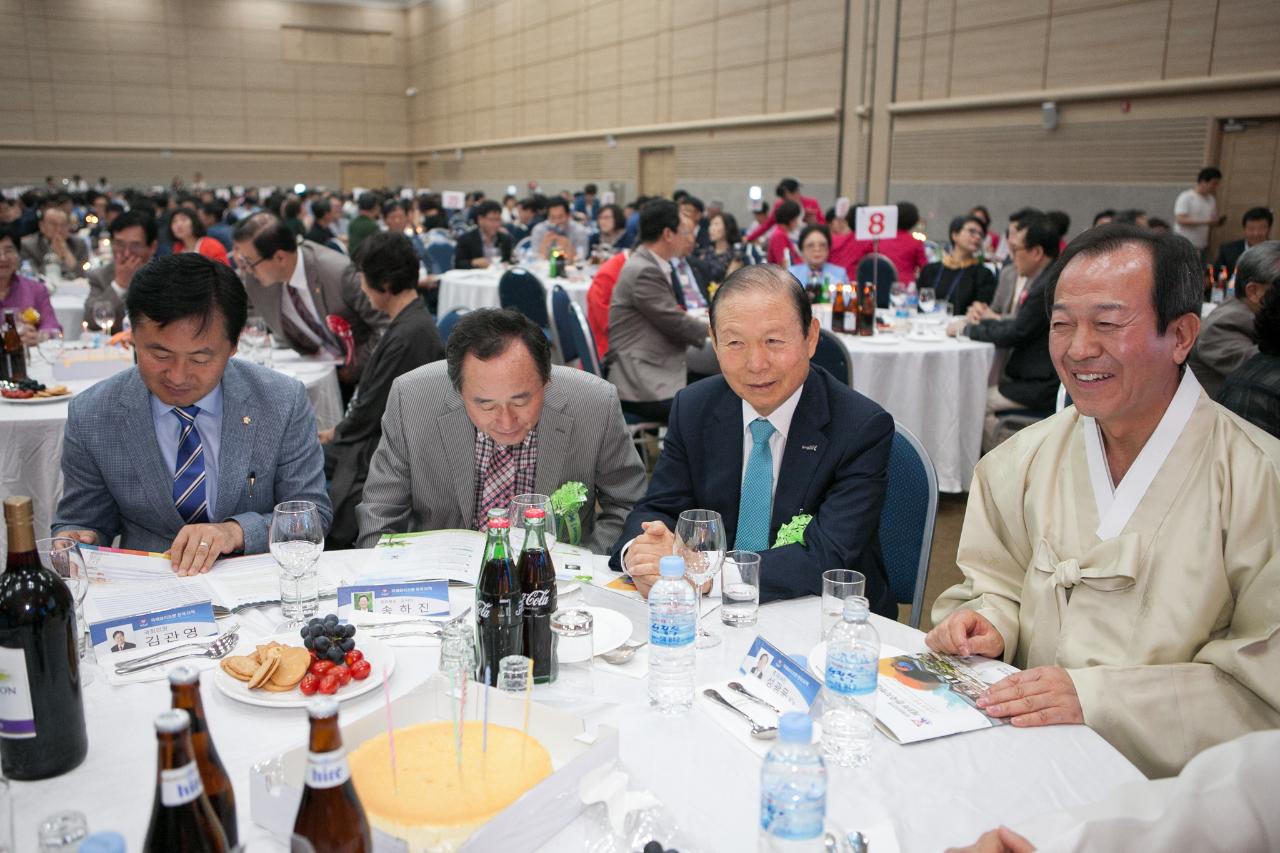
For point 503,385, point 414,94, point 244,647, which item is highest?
point 414,94

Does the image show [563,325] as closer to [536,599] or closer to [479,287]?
[479,287]

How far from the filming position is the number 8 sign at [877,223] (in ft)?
19.4

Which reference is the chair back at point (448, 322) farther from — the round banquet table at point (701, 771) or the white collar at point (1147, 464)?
the white collar at point (1147, 464)

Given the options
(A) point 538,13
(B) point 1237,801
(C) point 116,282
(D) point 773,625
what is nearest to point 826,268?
(C) point 116,282

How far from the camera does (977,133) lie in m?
11.5

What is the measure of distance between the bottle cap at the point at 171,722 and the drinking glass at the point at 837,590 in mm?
1029

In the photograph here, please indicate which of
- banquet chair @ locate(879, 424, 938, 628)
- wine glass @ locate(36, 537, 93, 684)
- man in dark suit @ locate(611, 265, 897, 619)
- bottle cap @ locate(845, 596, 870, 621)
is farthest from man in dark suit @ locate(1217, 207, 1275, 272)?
wine glass @ locate(36, 537, 93, 684)

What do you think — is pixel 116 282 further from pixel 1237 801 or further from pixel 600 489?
pixel 1237 801

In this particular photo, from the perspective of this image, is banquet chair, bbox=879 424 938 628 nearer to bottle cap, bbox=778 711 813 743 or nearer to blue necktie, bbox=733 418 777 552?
blue necktie, bbox=733 418 777 552

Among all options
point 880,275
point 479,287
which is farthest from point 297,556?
point 479,287

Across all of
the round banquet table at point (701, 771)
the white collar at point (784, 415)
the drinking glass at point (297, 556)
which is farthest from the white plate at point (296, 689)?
the white collar at point (784, 415)

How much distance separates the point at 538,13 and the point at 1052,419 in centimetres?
2051

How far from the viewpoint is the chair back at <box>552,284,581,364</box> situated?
214 inches

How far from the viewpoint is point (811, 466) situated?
2135mm
